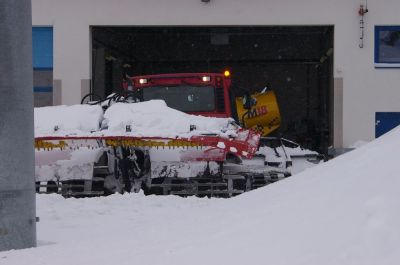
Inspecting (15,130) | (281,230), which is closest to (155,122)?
(15,130)

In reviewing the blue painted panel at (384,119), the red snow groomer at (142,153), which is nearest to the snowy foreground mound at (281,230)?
the red snow groomer at (142,153)

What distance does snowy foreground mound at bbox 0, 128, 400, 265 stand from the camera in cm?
441

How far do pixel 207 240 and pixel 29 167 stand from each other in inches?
85.5

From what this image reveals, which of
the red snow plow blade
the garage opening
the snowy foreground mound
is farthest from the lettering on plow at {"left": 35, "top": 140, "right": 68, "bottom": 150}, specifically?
the garage opening

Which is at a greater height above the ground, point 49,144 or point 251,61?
point 251,61

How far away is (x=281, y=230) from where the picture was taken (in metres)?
5.00

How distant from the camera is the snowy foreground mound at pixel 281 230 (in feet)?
14.5

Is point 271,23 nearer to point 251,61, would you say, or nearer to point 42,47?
point 42,47

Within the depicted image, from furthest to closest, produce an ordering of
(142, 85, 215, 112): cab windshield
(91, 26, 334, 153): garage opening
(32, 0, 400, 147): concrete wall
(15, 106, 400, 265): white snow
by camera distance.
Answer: (91, 26, 334, 153): garage opening, (32, 0, 400, 147): concrete wall, (142, 85, 215, 112): cab windshield, (15, 106, 400, 265): white snow

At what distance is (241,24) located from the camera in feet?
62.0

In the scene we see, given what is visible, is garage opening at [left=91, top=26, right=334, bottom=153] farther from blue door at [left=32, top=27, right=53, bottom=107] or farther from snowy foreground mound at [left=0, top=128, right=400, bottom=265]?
snowy foreground mound at [left=0, top=128, right=400, bottom=265]

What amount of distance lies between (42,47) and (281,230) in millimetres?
14852

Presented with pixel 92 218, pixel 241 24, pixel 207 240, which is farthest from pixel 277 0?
pixel 207 240

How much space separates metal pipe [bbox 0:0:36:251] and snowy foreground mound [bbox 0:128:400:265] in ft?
0.82
